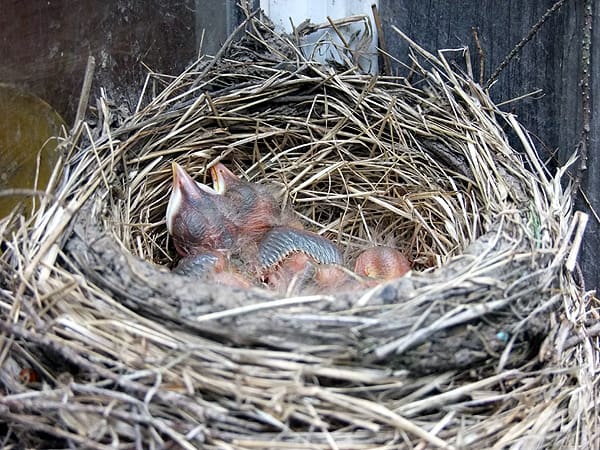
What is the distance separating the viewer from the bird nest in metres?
1.20

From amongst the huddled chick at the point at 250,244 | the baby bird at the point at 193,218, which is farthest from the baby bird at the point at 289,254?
the baby bird at the point at 193,218

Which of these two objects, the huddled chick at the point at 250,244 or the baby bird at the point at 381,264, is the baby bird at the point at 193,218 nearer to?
the huddled chick at the point at 250,244

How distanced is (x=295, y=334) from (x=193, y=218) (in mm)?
669

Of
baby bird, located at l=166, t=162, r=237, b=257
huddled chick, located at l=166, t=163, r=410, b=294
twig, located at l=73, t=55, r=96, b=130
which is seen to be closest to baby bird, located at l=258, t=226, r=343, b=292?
huddled chick, located at l=166, t=163, r=410, b=294

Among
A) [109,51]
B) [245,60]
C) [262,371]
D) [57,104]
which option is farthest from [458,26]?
[262,371]

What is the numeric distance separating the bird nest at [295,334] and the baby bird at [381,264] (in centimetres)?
12

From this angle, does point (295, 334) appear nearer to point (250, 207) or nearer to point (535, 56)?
point (250, 207)

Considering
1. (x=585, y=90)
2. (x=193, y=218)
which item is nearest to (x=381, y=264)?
(x=193, y=218)

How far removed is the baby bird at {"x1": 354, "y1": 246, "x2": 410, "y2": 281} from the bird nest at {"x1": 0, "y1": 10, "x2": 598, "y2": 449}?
12 cm

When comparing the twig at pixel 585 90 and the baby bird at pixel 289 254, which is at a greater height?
the twig at pixel 585 90

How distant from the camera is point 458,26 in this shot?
2025 millimetres

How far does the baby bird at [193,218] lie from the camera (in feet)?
6.05

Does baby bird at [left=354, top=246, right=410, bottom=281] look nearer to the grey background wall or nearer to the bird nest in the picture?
the bird nest

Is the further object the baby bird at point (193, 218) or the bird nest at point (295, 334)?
the baby bird at point (193, 218)
